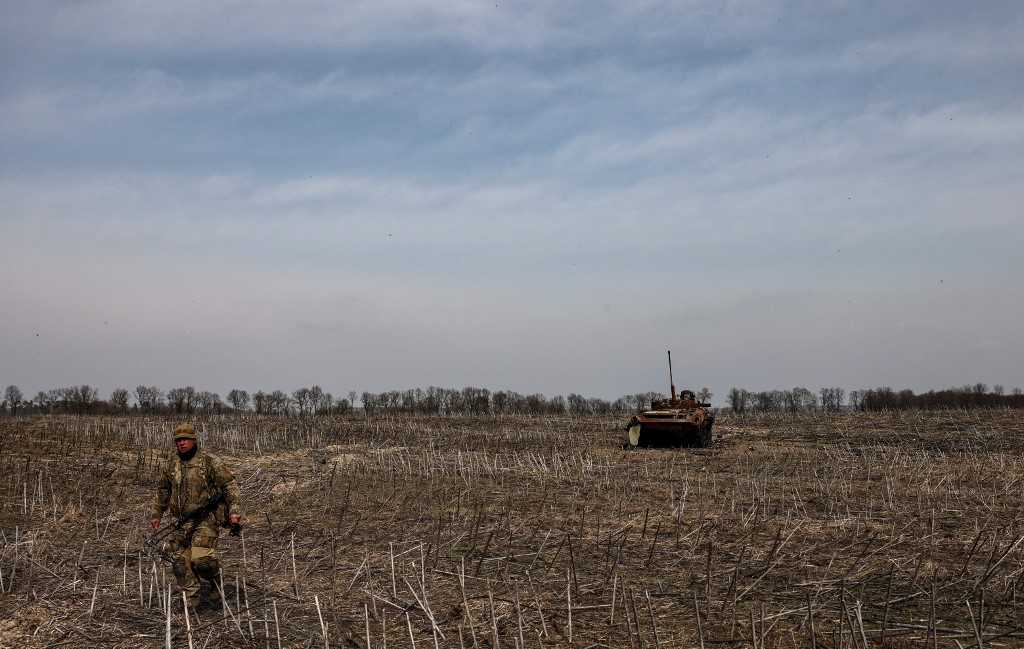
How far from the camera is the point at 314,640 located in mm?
6664

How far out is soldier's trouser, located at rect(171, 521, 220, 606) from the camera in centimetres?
777

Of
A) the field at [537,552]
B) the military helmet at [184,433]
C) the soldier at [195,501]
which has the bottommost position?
the field at [537,552]

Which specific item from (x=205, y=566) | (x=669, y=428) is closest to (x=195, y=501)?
(x=205, y=566)

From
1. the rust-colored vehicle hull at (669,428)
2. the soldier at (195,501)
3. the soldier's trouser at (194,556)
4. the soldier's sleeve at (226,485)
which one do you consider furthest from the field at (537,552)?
the rust-colored vehicle hull at (669,428)

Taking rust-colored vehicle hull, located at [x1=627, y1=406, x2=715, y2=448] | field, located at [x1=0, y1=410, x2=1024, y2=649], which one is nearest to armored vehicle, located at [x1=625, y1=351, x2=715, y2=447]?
rust-colored vehicle hull, located at [x1=627, y1=406, x2=715, y2=448]

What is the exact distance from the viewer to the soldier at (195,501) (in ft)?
26.0

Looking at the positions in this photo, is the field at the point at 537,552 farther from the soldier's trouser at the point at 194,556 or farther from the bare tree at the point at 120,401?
the bare tree at the point at 120,401

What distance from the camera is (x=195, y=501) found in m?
8.16

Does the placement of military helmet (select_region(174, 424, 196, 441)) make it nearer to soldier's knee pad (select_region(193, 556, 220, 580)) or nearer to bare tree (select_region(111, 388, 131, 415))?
soldier's knee pad (select_region(193, 556, 220, 580))

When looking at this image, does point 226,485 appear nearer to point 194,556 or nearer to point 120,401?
point 194,556

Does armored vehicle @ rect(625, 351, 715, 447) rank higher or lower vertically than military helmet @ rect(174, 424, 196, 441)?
lower

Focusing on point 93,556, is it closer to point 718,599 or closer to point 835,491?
point 718,599

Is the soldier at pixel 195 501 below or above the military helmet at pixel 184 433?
below

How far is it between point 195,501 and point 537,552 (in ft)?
12.8
